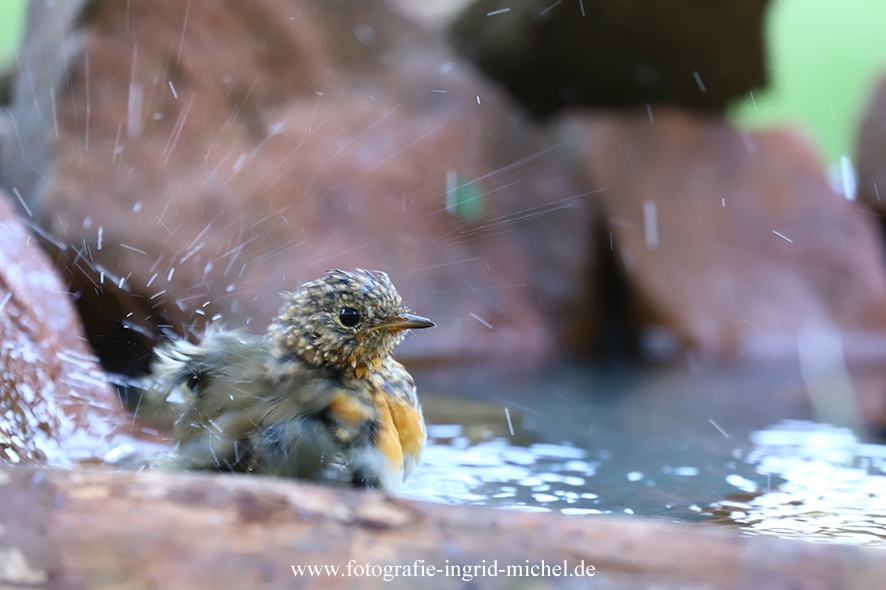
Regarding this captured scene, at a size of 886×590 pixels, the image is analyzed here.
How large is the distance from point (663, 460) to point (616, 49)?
4154 millimetres

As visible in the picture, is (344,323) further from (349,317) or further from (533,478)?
(533,478)

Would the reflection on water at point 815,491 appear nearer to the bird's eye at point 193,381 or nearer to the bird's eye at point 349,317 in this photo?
the bird's eye at point 349,317

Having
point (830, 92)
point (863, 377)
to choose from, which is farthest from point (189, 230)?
point (830, 92)

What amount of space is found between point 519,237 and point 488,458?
12.7 feet

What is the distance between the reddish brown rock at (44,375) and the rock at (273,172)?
58cm

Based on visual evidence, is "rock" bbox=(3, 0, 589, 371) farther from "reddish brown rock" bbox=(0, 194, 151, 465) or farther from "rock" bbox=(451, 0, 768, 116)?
"reddish brown rock" bbox=(0, 194, 151, 465)

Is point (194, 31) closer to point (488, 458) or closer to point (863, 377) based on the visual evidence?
point (488, 458)

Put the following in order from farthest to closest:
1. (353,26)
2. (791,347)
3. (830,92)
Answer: (830,92) → (791,347) → (353,26)

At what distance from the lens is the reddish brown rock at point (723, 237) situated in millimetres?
6227

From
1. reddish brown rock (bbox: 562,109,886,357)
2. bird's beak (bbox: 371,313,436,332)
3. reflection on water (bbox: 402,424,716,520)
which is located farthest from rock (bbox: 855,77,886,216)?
bird's beak (bbox: 371,313,436,332)

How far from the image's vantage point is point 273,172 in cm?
470

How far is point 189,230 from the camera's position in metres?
4.00

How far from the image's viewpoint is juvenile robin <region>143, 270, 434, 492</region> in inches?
69.6

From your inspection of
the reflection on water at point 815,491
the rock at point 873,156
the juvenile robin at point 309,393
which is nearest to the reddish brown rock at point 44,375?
the juvenile robin at point 309,393
